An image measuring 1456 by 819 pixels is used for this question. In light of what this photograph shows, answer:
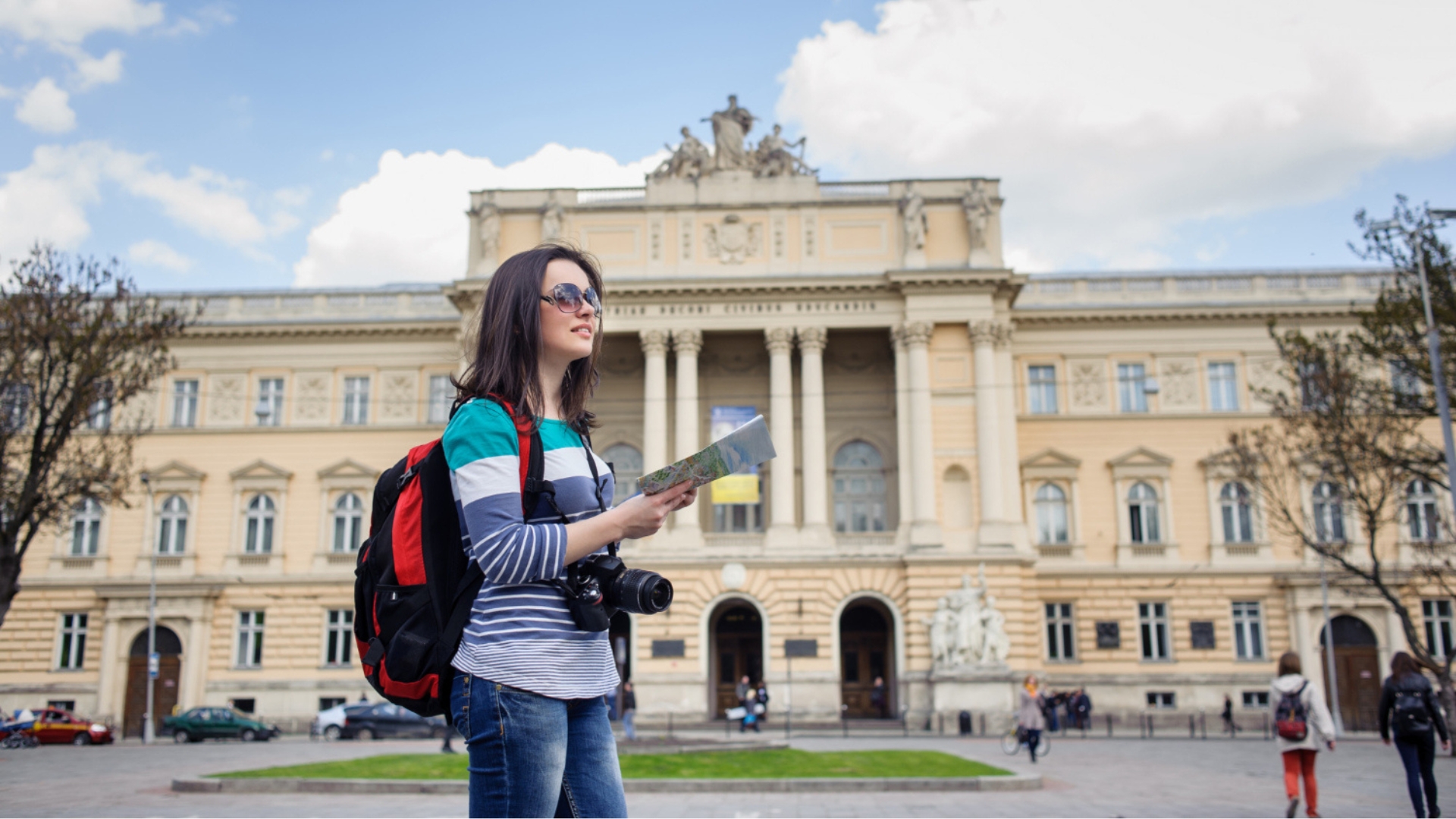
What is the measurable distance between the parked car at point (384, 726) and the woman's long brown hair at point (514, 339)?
3627cm

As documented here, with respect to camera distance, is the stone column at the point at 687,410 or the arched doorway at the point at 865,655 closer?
the stone column at the point at 687,410

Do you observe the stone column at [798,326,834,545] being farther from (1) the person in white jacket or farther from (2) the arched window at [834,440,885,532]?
(1) the person in white jacket

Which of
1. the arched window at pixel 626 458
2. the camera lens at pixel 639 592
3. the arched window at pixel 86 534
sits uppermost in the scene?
the arched window at pixel 626 458

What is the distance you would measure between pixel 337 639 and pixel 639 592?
44833 mm

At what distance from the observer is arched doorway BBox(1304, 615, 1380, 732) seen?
1658 inches

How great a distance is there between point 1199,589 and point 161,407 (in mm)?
41963

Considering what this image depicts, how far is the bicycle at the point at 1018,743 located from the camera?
25.3 m

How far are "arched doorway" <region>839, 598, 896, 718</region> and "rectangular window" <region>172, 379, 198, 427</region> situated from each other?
2767 centimetres

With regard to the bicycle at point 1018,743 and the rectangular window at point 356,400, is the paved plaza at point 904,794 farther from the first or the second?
the rectangular window at point 356,400

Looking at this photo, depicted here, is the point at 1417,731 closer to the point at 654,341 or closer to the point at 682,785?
the point at 682,785

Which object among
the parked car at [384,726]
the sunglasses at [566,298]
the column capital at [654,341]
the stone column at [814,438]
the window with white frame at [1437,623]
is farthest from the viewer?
the window with white frame at [1437,623]

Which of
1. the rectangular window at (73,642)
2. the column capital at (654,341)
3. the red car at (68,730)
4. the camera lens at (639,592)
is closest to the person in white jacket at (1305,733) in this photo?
the camera lens at (639,592)

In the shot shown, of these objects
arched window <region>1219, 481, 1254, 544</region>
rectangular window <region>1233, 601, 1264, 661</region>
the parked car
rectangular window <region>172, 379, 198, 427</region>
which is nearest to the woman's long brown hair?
the parked car

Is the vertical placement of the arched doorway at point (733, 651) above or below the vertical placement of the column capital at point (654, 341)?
below
